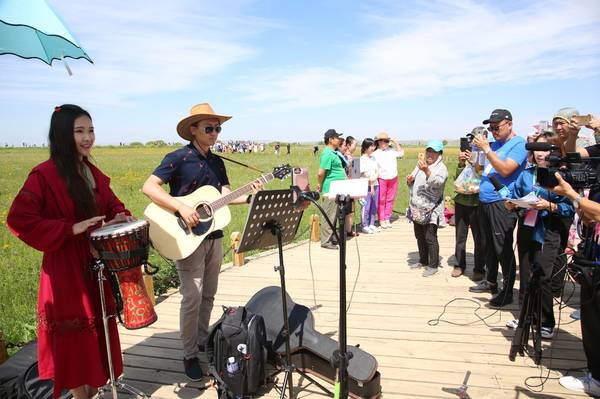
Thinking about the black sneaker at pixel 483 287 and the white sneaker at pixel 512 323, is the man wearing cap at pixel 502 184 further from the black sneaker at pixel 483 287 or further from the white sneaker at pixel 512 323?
the white sneaker at pixel 512 323

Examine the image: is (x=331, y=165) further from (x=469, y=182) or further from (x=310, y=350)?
(x=310, y=350)

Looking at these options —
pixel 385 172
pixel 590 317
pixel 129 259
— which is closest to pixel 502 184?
pixel 590 317

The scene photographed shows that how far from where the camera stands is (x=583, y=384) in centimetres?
333

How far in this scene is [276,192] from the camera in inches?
115

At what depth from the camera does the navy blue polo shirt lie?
11.3 ft

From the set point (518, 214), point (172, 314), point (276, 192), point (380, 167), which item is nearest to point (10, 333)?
point (172, 314)

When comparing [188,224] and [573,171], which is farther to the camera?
[188,224]

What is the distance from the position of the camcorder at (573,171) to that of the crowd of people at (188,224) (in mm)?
62

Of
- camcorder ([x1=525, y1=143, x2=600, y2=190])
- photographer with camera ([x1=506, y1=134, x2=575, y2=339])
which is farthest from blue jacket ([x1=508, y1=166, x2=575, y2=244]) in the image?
camcorder ([x1=525, y1=143, x2=600, y2=190])

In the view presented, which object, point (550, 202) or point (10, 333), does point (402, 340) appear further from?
point (10, 333)

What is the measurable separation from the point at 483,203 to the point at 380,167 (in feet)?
15.9

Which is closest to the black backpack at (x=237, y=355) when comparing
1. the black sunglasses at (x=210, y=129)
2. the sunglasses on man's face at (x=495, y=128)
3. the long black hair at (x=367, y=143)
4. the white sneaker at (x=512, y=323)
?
→ the black sunglasses at (x=210, y=129)

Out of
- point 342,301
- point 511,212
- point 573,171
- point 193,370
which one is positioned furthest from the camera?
point 511,212

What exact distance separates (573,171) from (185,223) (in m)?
2.97
